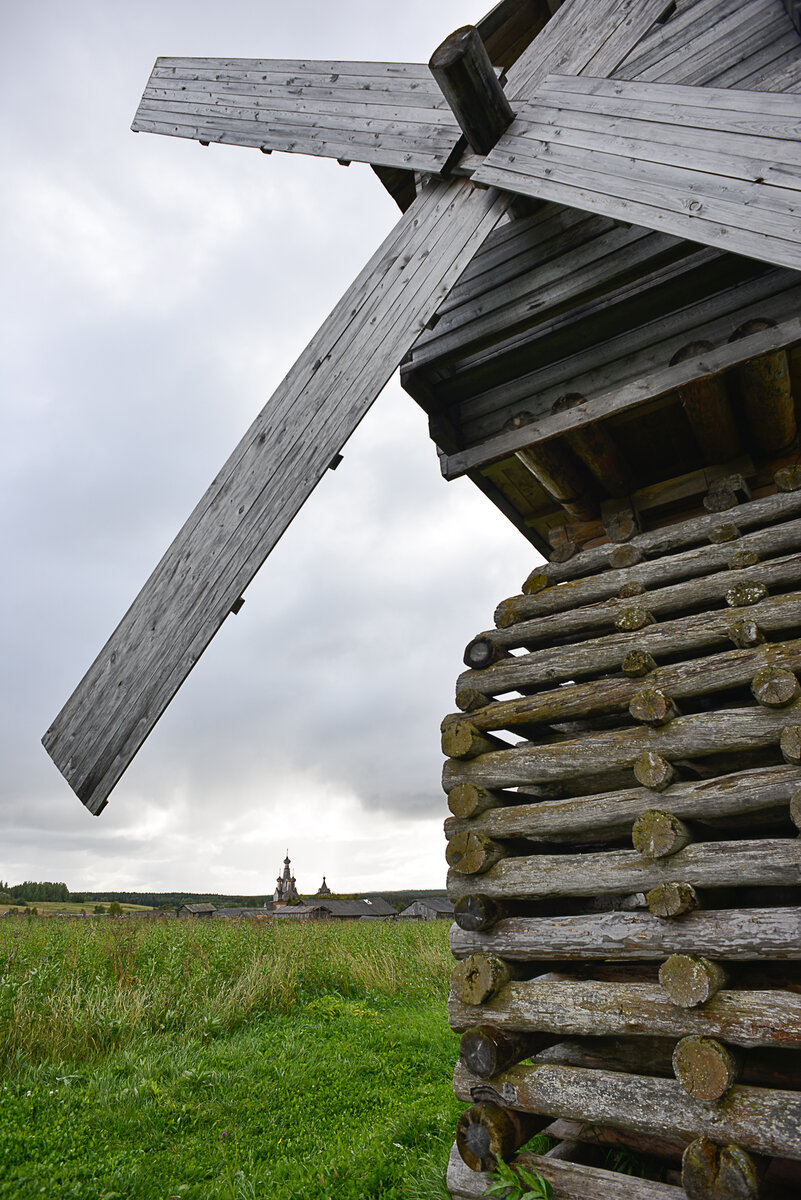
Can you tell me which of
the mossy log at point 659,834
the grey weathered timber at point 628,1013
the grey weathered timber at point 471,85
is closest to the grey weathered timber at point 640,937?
the grey weathered timber at point 628,1013

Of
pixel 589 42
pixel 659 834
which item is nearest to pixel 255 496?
pixel 659 834

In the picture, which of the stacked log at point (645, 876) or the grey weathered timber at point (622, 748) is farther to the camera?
the grey weathered timber at point (622, 748)

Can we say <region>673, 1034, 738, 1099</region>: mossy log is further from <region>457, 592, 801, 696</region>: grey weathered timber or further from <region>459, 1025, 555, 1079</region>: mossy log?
<region>457, 592, 801, 696</region>: grey weathered timber

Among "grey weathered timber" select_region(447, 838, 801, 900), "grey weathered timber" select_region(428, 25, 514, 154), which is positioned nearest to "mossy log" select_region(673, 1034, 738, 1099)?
"grey weathered timber" select_region(447, 838, 801, 900)

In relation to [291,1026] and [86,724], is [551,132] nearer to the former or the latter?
[86,724]

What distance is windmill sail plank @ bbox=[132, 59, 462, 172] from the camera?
11.7ft

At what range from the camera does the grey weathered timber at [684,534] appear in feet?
11.3

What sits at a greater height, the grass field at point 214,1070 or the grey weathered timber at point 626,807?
the grey weathered timber at point 626,807

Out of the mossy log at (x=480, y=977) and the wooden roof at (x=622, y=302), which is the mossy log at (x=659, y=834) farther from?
the wooden roof at (x=622, y=302)

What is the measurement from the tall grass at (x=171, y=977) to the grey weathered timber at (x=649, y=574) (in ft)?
19.5

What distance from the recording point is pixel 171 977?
327 inches

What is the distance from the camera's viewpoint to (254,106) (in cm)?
441

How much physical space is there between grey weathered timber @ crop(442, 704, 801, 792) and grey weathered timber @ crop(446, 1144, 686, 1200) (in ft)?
4.87

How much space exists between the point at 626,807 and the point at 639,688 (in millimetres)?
573
